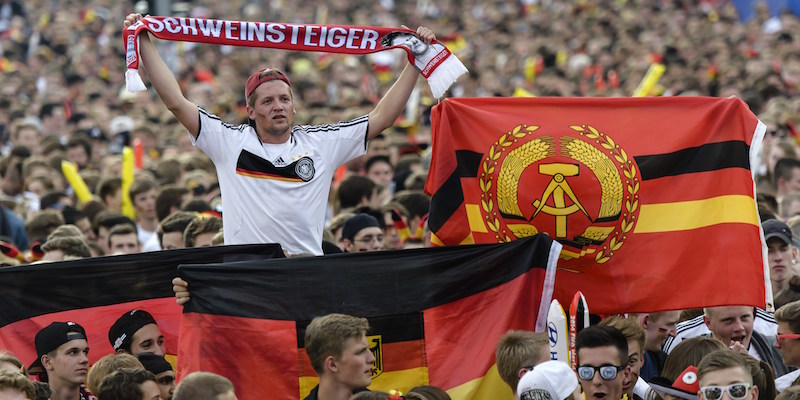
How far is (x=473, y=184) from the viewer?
8.08 meters

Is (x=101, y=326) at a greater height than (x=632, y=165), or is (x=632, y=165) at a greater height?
(x=632, y=165)

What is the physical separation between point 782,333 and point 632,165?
48.2 inches

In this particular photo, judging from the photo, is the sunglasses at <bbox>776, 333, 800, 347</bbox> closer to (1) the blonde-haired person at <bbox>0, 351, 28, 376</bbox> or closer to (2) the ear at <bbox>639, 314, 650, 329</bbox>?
(2) the ear at <bbox>639, 314, 650, 329</bbox>

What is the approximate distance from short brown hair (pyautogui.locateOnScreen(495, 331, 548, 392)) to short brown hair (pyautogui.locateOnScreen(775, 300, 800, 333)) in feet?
5.15

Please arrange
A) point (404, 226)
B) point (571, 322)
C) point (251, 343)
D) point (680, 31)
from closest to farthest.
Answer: point (571, 322)
point (251, 343)
point (404, 226)
point (680, 31)

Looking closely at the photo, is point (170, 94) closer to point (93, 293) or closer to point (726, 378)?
point (93, 293)

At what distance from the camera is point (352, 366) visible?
6.58m

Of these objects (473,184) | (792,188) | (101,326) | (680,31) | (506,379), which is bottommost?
(506,379)

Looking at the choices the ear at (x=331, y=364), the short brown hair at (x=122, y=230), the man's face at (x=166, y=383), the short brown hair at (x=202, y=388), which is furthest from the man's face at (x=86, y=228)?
the short brown hair at (x=202, y=388)

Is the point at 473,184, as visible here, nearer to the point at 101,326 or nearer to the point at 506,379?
the point at 506,379

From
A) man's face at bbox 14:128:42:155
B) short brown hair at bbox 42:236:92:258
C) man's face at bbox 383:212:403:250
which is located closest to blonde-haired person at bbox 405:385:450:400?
short brown hair at bbox 42:236:92:258

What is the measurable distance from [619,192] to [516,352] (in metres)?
1.49

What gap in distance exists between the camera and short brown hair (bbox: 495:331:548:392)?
6.67 metres

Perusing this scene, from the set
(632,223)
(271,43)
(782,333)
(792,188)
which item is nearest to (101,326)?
(271,43)
